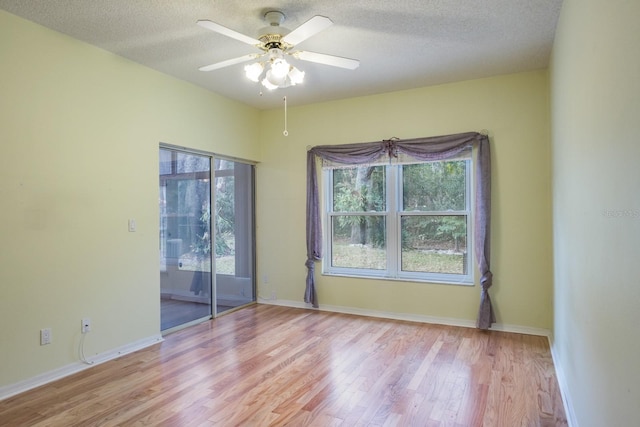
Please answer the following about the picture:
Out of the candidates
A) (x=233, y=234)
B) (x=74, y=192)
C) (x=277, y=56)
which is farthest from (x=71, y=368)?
(x=277, y=56)

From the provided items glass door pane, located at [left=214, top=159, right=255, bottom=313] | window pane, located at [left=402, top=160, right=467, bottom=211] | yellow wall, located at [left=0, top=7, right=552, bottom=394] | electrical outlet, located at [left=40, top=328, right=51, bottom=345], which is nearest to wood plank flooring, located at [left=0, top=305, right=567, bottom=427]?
electrical outlet, located at [left=40, top=328, right=51, bottom=345]

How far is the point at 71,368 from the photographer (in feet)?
10.2

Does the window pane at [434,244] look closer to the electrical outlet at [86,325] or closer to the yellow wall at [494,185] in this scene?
the yellow wall at [494,185]

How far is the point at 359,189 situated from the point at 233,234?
5.66 feet

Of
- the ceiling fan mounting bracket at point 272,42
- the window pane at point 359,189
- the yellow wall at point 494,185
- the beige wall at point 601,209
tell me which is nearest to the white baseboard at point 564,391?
the beige wall at point 601,209

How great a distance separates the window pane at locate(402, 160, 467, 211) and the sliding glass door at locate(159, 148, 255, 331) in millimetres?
2156

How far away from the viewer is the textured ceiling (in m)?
2.66

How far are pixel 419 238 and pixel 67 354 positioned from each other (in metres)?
3.56

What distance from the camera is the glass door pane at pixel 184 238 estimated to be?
407cm

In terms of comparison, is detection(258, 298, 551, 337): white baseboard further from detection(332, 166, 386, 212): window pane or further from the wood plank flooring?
detection(332, 166, 386, 212): window pane

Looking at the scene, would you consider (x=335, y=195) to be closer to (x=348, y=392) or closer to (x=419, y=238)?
(x=419, y=238)

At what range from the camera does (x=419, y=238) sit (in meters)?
4.52

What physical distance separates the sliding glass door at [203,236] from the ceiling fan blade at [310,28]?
6.95 ft

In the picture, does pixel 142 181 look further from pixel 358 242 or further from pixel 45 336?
pixel 358 242
